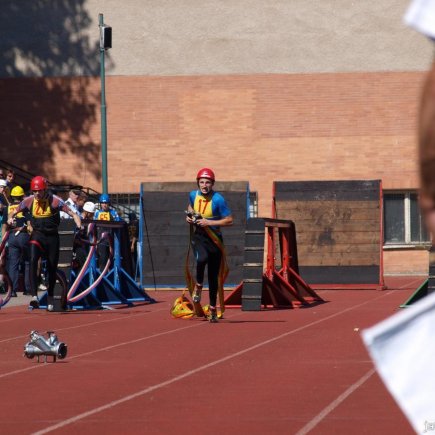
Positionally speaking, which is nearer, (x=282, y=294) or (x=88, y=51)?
(x=282, y=294)

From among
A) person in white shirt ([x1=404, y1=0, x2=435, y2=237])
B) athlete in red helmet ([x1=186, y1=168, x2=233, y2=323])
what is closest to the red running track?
athlete in red helmet ([x1=186, y1=168, x2=233, y2=323])

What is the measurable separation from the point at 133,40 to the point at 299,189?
43.0ft

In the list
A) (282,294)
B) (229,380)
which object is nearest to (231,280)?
(282,294)

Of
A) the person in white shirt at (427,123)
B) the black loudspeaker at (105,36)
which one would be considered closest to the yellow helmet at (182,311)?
the person in white shirt at (427,123)

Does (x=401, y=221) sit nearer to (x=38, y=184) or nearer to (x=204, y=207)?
(x=38, y=184)

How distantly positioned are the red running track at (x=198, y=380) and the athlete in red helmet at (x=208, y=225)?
0.65 meters

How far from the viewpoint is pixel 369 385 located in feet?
35.8

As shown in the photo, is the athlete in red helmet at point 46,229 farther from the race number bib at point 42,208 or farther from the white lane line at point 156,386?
the white lane line at point 156,386

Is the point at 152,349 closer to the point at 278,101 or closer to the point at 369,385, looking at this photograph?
the point at 369,385

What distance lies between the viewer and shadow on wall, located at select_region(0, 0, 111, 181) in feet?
135

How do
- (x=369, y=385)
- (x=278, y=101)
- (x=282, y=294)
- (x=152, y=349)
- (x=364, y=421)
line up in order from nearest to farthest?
(x=364, y=421) < (x=369, y=385) < (x=152, y=349) < (x=282, y=294) < (x=278, y=101)

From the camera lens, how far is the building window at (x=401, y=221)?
41.1 meters

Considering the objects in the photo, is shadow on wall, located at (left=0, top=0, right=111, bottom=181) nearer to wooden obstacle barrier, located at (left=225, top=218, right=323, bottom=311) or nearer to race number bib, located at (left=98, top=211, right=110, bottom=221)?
race number bib, located at (left=98, top=211, right=110, bottom=221)

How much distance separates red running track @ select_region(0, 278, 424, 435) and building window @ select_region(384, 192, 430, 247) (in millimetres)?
21771
